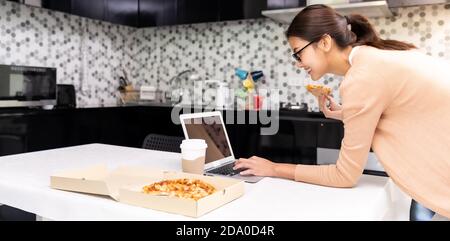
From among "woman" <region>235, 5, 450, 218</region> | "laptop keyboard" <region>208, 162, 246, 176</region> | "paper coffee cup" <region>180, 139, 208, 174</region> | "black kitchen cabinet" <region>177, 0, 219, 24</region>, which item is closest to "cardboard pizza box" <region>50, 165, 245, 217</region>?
"paper coffee cup" <region>180, 139, 208, 174</region>

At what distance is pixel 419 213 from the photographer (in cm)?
151

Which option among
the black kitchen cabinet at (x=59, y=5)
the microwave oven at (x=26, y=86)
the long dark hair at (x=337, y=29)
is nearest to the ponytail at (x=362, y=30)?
the long dark hair at (x=337, y=29)

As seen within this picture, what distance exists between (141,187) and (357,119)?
73cm

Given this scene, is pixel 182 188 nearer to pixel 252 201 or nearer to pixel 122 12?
pixel 252 201

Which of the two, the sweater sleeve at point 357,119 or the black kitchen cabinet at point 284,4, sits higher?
the black kitchen cabinet at point 284,4

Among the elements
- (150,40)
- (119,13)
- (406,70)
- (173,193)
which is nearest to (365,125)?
(406,70)

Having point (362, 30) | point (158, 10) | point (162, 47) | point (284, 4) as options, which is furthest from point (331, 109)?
point (162, 47)

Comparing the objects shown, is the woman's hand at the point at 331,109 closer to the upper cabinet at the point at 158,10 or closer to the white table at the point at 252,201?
the white table at the point at 252,201

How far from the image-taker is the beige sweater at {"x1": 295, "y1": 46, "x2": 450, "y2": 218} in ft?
3.84

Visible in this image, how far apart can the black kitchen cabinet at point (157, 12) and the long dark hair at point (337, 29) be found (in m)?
2.99

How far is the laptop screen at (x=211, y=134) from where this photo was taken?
5.48ft

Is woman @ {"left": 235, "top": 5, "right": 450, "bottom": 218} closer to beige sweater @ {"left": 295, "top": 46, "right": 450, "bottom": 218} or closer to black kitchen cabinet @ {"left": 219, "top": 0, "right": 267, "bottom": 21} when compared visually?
beige sweater @ {"left": 295, "top": 46, "right": 450, "bottom": 218}

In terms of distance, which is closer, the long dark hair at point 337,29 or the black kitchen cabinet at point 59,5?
the long dark hair at point 337,29
